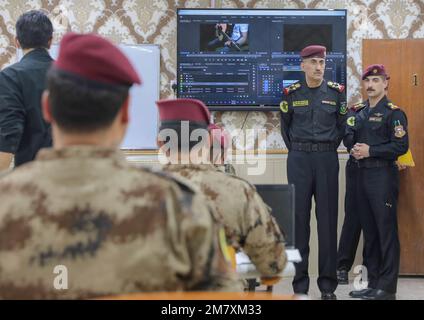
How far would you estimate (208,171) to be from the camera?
6.74ft

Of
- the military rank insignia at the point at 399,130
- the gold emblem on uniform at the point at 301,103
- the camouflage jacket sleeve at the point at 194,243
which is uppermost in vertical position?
the gold emblem on uniform at the point at 301,103

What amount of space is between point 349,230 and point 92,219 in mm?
4148

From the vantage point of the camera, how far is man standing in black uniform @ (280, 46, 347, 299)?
14.1 feet

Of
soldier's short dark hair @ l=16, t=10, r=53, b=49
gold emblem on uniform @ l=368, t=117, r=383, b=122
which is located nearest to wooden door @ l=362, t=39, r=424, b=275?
gold emblem on uniform @ l=368, t=117, r=383, b=122

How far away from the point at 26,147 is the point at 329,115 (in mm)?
2307

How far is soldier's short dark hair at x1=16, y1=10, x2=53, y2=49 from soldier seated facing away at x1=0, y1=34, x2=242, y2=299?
1650mm

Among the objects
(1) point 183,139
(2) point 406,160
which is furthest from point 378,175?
(1) point 183,139

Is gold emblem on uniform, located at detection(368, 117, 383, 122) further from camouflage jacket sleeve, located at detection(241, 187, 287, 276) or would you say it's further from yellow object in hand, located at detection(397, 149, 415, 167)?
camouflage jacket sleeve, located at detection(241, 187, 287, 276)

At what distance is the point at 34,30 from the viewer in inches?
105

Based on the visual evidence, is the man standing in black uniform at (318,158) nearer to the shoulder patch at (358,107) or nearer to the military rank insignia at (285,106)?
the military rank insignia at (285,106)

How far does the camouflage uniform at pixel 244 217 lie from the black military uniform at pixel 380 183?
2.61 metres

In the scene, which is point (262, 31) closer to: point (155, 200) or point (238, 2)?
point (238, 2)

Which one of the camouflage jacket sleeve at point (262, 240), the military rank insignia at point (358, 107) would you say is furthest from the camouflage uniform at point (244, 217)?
the military rank insignia at point (358, 107)

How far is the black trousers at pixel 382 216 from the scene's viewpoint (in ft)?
14.5
